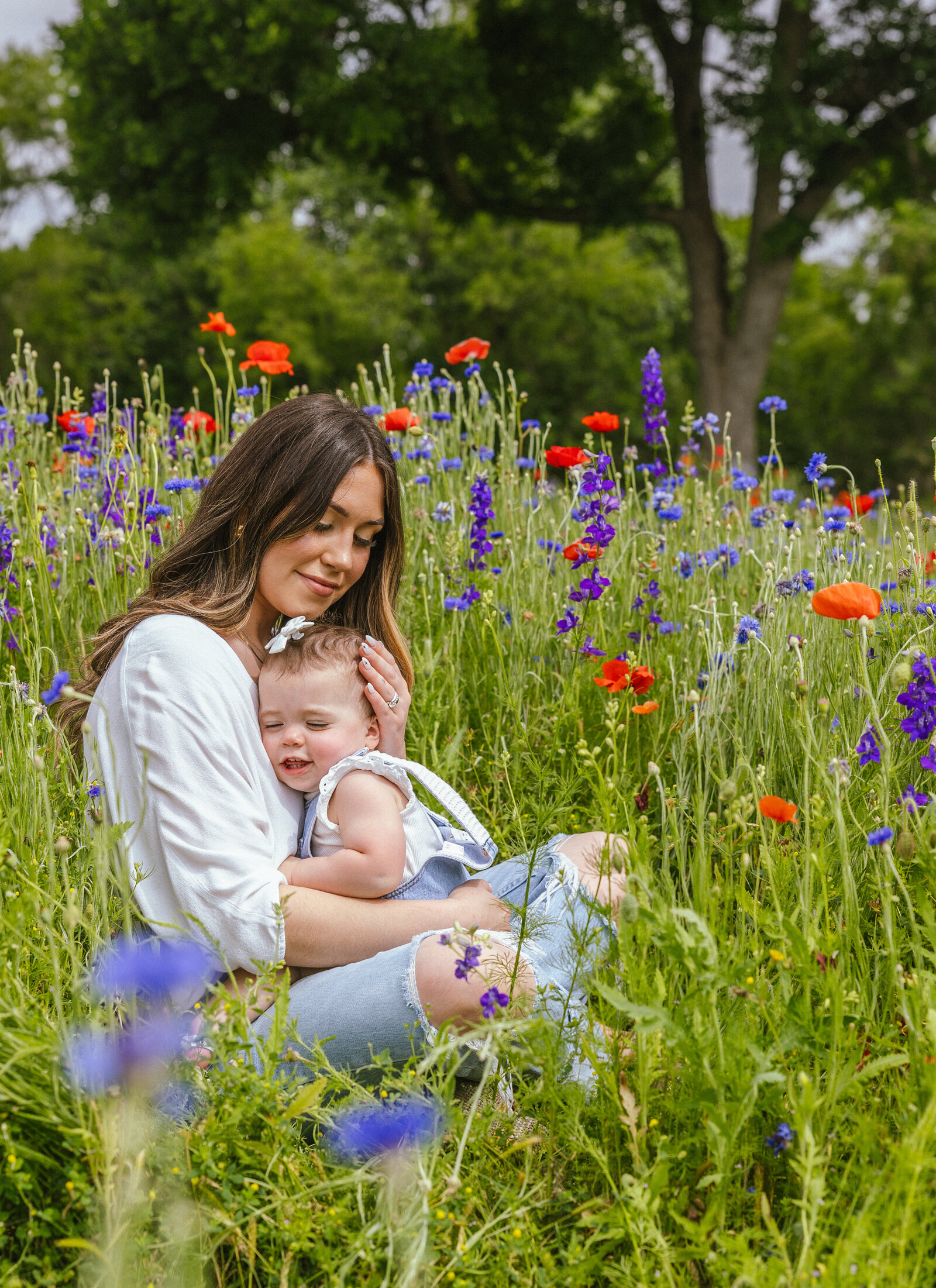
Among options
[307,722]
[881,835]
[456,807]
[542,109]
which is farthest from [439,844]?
[542,109]

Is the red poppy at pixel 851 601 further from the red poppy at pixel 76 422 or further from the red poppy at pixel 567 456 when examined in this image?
the red poppy at pixel 76 422

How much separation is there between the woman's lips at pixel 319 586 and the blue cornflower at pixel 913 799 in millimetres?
1299

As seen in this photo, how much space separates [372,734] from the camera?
2316 millimetres

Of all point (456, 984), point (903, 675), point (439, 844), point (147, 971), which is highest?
point (903, 675)

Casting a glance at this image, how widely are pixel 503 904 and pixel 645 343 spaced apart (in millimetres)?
20529

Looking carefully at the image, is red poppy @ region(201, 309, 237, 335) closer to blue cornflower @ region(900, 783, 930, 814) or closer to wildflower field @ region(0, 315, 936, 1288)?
wildflower field @ region(0, 315, 936, 1288)

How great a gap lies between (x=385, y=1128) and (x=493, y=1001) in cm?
25

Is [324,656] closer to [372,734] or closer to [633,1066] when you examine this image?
[372,734]

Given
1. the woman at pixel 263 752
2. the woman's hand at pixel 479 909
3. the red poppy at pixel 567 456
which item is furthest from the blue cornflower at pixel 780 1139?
the red poppy at pixel 567 456

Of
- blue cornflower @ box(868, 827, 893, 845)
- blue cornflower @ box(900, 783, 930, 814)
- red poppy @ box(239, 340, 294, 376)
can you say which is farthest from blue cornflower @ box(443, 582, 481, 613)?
blue cornflower @ box(868, 827, 893, 845)

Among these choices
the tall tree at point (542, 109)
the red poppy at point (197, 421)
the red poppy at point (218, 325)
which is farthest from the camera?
the tall tree at point (542, 109)

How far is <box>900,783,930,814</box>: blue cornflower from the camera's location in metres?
1.63

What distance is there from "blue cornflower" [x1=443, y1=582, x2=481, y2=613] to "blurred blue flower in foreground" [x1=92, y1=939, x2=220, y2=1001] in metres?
1.36

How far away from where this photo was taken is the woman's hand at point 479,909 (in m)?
2.08
